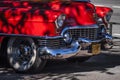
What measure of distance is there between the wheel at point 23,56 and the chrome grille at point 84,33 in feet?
2.60

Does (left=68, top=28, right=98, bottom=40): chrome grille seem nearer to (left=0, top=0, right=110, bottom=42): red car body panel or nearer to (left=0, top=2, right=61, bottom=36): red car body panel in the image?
(left=0, top=0, right=110, bottom=42): red car body panel

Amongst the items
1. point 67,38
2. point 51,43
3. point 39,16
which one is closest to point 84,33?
point 67,38

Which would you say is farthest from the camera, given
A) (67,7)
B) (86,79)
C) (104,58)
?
(104,58)

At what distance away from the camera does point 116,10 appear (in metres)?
23.9

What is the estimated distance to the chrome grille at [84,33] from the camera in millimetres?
8492

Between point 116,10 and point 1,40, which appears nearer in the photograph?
point 1,40

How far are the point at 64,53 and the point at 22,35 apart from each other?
90cm

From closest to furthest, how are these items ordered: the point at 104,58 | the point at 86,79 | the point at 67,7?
the point at 86,79 → the point at 67,7 → the point at 104,58

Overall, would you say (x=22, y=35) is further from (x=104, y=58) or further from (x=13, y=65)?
(x=104, y=58)

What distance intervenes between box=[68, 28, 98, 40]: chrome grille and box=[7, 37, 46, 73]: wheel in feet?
2.60

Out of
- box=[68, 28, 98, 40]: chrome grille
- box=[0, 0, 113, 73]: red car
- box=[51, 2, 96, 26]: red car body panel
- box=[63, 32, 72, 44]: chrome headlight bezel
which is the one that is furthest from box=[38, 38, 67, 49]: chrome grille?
box=[51, 2, 96, 26]: red car body panel

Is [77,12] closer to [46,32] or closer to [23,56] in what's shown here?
[46,32]

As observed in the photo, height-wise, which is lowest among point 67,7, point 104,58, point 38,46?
point 104,58

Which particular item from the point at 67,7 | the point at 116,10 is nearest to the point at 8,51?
the point at 67,7
